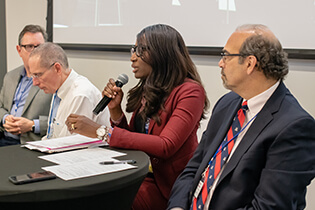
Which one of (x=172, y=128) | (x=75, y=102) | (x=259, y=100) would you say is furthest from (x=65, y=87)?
(x=259, y=100)

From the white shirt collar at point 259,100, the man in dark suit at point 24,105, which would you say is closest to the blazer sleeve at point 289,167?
the white shirt collar at point 259,100

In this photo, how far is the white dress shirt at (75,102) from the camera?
2.27m

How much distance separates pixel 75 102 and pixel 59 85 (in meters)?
0.29

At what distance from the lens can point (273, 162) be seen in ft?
4.29

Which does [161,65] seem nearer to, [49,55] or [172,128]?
[172,128]

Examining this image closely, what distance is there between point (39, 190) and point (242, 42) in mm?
971

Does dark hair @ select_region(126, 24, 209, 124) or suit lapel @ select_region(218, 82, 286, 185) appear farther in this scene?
dark hair @ select_region(126, 24, 209, 124)

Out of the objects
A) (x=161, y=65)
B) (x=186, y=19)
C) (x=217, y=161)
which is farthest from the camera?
(x=186, y=19)

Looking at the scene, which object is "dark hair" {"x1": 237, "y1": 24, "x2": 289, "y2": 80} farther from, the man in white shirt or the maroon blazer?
the man in white shirt

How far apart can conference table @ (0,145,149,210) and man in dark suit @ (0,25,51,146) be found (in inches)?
41.9

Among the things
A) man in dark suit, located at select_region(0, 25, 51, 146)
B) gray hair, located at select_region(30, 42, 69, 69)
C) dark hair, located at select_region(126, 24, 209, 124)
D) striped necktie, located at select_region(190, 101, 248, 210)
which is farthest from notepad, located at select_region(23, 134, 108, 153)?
man in dark suit, located at select_region(0, 25, 51, 146)

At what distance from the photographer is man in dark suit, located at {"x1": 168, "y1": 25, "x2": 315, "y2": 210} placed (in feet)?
4.23

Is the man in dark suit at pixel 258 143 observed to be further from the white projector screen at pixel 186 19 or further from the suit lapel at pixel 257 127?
the white projector screen at pixel 186 19

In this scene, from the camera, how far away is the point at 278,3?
92.4 inches
